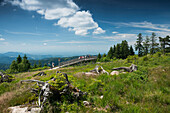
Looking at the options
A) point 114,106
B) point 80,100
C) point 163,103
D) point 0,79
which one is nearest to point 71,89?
point 80,100

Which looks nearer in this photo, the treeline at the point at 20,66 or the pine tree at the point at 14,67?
the treeline at the point at 20,66

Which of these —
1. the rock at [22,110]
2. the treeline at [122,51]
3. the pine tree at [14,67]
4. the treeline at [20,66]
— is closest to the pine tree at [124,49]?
the treeline at [122,51]

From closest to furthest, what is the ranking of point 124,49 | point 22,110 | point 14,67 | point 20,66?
point 22,110 < point 20,66 < point 14,67 < point 124,49

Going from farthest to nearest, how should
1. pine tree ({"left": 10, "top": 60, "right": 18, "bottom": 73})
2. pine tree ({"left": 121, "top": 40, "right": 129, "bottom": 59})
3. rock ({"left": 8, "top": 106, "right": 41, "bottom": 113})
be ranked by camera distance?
pine tree ({"left": 121, "top": 40, "right": 129, "bottom": 59}) → pine tree ({"left": 10, "top": 60, "right": 18, "bottom": 73}) → rock ({"left": 8, "top": 106, "right": 41, "bottom": 113})

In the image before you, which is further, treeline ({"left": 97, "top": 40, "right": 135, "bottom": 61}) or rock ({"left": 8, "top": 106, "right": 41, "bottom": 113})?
treeline ({"left": 97, "top": 40, "right": 135, "bottom": 61})

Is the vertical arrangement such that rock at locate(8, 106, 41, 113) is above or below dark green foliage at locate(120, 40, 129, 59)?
below

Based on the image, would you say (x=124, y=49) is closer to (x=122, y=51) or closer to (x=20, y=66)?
(x=122, y=51)

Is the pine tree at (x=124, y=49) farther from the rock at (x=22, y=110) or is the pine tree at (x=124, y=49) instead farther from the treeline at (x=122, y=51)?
the rock at (x=22, y=110)

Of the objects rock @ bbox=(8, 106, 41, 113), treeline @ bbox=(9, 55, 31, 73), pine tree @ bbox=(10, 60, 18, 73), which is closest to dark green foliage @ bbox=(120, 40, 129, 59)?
rock @ bbox=(8, 106, 41, 113)

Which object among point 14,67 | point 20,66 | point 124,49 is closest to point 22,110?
point 20,66

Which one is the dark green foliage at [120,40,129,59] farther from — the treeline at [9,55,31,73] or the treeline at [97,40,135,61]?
the treeline at [9,55,31,73]

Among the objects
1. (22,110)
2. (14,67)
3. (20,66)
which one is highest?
(22,110)

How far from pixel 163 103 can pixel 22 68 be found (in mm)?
62512

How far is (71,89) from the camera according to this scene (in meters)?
4.97
